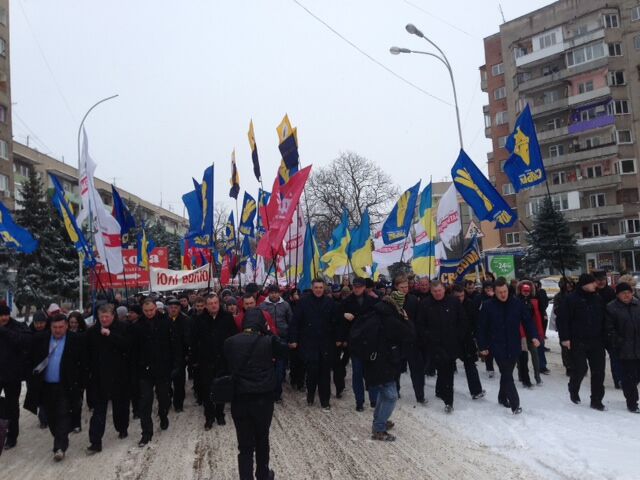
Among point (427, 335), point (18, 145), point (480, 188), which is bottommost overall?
point (427, 335)

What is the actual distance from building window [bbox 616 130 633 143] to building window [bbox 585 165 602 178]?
9.22ft

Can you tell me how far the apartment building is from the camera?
Result: 4675 cm

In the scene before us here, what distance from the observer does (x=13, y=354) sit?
284 inches

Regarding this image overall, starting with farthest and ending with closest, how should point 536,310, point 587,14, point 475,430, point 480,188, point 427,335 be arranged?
point 587,14, point 480,188, point 536,310, point 427,335, point 475,430

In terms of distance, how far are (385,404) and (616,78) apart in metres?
51.0

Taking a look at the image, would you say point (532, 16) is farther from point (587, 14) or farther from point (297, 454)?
point (297, 454)

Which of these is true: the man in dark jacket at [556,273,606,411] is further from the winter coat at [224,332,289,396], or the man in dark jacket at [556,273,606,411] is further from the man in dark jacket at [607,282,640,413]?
the winter coat at [224,332,289,396]

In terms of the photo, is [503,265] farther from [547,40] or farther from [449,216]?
[547,40]

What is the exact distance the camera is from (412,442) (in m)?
6.45

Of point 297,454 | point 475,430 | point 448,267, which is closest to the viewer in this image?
point 297,454

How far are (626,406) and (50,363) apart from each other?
7.80 m

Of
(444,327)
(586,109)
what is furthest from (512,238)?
(444,327)

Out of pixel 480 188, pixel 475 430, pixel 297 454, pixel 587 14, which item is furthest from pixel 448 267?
pixel 587 14

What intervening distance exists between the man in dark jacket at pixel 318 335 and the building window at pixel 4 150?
3963 cm
